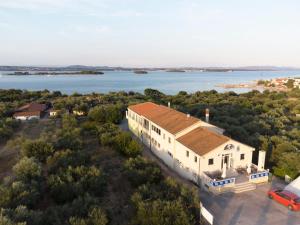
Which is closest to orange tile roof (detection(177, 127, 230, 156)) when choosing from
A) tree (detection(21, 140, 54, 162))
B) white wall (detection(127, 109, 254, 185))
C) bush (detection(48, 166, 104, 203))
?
white wall (detection(127, 109, 254, 185))

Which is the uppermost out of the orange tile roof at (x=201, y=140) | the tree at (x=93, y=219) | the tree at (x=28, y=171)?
the orange tile roof at (x=201, y=140)

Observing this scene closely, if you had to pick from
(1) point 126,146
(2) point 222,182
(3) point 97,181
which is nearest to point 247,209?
(2) point 222,182

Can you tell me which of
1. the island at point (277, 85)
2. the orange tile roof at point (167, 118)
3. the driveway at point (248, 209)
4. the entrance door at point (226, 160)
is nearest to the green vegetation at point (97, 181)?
the driveway at point (248, 209)

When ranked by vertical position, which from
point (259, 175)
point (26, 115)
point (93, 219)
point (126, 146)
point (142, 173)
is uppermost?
point (93, 219)

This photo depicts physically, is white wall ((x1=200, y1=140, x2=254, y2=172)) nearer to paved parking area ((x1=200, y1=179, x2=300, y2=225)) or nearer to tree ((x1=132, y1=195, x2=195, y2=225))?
paved parking area ((x1=200, y1=179, x2=300, y2=225))

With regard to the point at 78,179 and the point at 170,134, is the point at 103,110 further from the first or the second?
→ the point at 78,179

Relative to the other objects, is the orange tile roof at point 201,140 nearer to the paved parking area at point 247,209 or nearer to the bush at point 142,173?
the paved parking area at point 247,209

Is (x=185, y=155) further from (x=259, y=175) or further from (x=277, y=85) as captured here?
(x=277, y=85)
